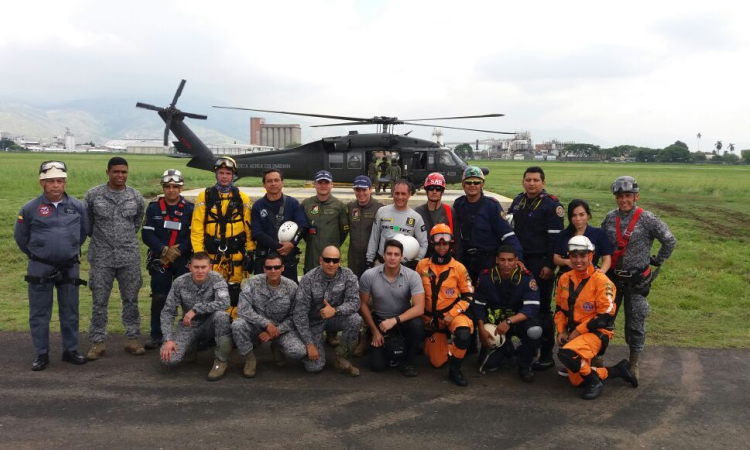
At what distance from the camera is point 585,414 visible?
465cm

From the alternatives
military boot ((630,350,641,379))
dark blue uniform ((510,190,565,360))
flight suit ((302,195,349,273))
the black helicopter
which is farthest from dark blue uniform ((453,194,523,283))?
the black helicopter

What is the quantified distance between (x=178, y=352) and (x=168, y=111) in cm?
1348

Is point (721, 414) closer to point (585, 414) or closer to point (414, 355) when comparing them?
point (585, 414)

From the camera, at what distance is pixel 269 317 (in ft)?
18.9

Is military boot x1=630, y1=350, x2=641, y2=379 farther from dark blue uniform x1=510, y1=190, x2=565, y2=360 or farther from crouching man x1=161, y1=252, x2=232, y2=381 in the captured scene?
crouching man x1=161, y1=252, x2=232, y2=381

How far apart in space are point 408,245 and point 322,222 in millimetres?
1079

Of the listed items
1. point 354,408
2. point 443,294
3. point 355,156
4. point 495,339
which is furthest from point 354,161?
point 354,408

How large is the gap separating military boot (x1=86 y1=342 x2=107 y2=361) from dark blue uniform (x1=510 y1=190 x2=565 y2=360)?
462 cm

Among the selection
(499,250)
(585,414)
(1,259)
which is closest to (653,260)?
(499,250)

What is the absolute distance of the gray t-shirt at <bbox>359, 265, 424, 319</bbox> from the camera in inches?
225

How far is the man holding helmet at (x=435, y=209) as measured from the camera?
6.03 meters

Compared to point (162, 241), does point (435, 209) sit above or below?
above

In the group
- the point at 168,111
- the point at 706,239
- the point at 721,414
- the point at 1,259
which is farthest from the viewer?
the point at 168,111

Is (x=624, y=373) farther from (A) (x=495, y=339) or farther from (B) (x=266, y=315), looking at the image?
(B) (x=266, y=315)
